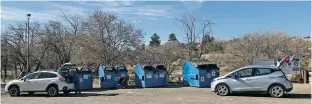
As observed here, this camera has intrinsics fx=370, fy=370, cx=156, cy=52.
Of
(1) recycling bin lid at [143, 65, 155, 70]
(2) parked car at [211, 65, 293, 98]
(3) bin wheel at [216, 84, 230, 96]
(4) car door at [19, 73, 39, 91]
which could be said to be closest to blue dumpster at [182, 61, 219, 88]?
(1) recycling bin lid at [143, 65, 155, 70]

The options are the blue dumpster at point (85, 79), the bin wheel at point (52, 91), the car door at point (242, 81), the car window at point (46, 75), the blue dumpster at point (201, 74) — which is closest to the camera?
the car door at point (242, 81)

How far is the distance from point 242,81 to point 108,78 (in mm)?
9046

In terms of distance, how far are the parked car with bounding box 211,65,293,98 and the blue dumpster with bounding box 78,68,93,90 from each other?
8120 mm

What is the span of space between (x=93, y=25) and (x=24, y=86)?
13744 mm

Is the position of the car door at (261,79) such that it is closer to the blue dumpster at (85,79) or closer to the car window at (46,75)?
the car window at (46,75)

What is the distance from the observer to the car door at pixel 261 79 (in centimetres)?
1572

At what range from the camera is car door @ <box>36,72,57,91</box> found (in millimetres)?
17734

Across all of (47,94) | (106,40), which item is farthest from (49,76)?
(106,40)

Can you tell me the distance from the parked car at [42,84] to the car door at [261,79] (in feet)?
28.2

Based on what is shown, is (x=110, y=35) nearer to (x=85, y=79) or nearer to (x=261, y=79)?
(x=85, y=79)

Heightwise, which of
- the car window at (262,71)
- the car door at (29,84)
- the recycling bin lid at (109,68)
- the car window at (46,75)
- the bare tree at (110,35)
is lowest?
the car door at (29,84)

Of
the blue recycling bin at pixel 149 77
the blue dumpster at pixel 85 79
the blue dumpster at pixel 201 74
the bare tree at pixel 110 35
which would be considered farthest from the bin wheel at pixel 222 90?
the bare tree at pixel 110 35

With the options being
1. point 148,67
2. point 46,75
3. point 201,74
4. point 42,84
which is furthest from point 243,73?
point 42,84

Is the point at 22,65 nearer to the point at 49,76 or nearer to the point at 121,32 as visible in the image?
the point at 121,32
